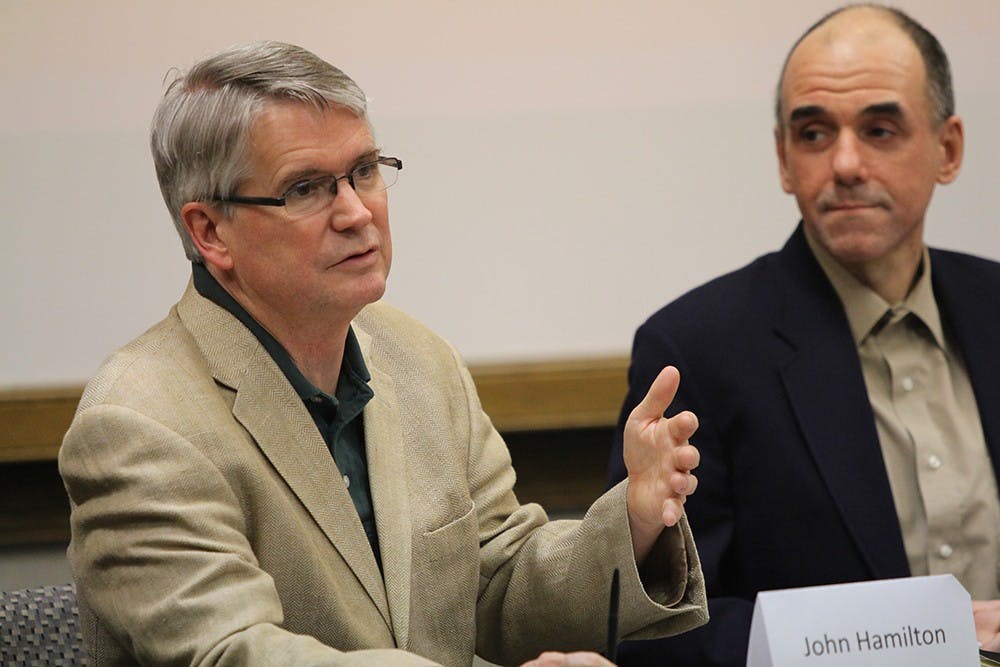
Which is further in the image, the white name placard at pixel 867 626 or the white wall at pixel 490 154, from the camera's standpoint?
the white wall at pixel 490 154

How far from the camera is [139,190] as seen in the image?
2793 mm

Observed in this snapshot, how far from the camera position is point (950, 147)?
8.46 feet

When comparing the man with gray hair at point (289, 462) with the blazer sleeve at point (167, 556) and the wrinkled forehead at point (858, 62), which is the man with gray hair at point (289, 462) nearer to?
the blazer sleeve at point (167, 556)

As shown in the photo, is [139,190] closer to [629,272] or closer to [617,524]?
[629,272]

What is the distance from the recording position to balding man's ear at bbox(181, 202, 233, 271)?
1812 mm

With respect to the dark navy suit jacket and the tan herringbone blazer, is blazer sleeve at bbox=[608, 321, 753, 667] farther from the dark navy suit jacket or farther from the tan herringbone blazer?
the tan herringbone blazer

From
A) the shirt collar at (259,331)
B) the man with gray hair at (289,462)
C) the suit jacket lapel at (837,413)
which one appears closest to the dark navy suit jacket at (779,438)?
the suit jacket lapel at (837,413)

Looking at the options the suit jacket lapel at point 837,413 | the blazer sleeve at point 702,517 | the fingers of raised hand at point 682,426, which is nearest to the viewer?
the fingers of raised hand at point 682,426

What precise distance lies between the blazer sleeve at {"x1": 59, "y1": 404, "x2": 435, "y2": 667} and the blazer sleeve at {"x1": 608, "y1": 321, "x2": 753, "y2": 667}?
746 mm

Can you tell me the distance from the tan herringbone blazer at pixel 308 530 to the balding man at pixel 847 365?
33 cm

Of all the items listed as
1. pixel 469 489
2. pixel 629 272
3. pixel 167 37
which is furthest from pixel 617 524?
pixel 167 37

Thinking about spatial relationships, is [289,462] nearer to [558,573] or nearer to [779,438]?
[558,573]

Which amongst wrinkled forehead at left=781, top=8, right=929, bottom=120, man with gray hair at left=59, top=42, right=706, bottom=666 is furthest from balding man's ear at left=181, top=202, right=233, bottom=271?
wrinkled forehead at left=781, top=8, right=929, bottom=120

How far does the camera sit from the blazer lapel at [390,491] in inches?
71.2
